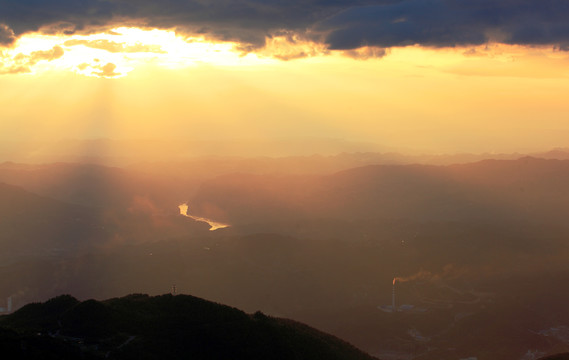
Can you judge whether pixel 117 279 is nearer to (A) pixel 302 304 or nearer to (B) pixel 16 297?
(B) pixel 16 297

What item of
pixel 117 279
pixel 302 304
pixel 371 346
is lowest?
pixel 371 346

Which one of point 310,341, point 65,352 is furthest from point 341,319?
point 65,352

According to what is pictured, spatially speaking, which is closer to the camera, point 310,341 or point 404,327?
point 310,341

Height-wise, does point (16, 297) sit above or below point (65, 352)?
above

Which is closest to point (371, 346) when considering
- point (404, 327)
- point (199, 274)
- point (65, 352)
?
point (404, 327)

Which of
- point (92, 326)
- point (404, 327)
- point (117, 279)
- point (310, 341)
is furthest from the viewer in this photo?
point (117, 279)

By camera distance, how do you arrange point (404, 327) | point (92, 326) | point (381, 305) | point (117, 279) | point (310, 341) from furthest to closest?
point (117, 279), point (381, 305), point (404, 327), point (310, 341), point (92, 326)

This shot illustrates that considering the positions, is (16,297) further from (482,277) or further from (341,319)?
(482,277)
